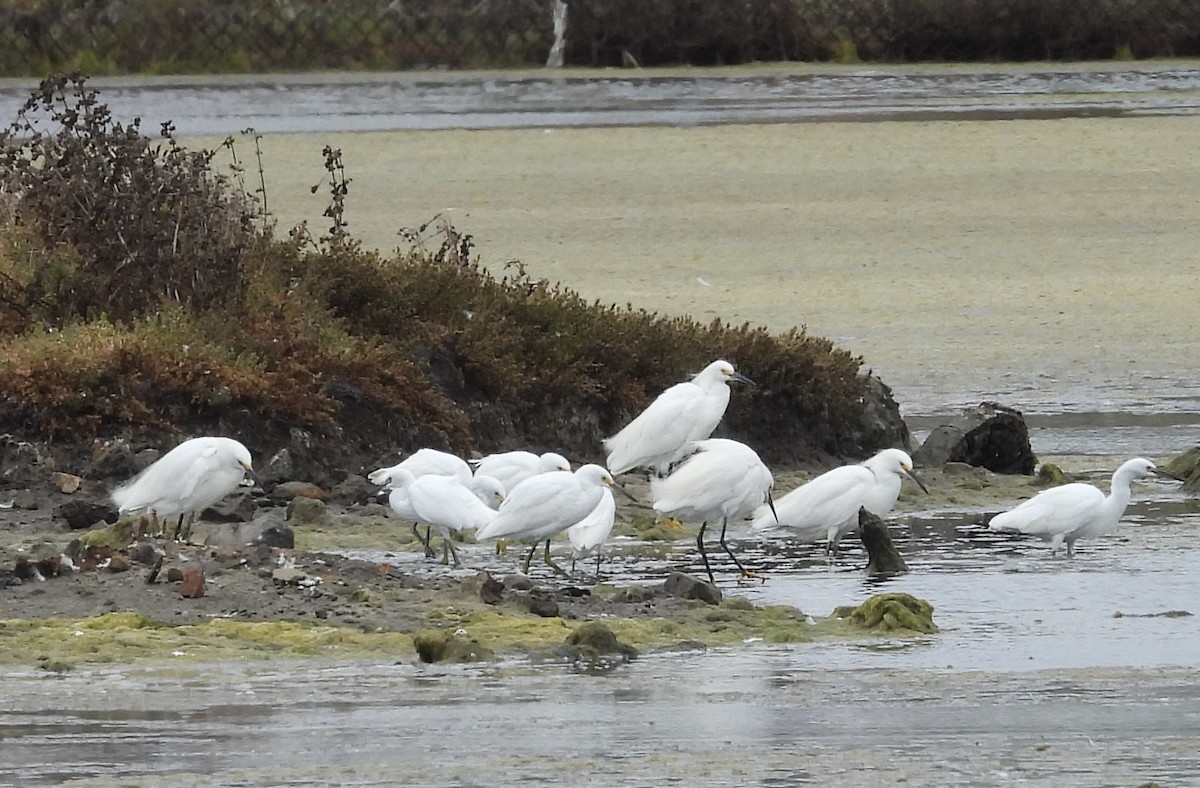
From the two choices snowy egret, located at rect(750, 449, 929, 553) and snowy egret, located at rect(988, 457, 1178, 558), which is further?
snowy egret, located at rect(750, 449, 929, 553)

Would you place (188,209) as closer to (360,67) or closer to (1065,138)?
(1065,138)

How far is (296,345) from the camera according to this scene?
546 inches

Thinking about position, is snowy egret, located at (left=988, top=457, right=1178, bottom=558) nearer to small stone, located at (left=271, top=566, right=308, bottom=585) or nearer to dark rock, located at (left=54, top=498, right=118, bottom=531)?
small stone, located at (left=271, top=566, right=308, bottom=585)

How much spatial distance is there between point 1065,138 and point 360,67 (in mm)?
16834

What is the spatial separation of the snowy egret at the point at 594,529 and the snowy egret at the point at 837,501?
1.06 metres

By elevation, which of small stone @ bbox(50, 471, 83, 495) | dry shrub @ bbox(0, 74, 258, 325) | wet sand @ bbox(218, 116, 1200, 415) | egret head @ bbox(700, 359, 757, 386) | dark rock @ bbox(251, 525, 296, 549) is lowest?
wet sand @ bbox(218, 116, 1200, 415)

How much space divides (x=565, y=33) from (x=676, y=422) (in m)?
32.6

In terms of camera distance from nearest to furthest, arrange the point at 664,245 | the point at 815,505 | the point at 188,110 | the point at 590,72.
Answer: the point at 815,505, the point at 664,245, the point at 188,110, the point at 590,72

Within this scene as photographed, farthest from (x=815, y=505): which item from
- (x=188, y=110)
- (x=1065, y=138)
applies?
(x=188, y=110)

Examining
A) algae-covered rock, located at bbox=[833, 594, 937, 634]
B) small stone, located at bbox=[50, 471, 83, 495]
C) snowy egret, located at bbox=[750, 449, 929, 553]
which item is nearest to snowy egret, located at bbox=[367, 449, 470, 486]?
snowy egret, located at bbox=[750, 449, 929, 553]

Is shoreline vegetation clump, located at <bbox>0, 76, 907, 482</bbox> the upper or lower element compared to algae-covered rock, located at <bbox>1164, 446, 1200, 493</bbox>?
upper

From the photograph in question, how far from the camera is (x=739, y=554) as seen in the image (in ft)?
40.1

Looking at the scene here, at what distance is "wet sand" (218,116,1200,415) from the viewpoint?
62.1 feet

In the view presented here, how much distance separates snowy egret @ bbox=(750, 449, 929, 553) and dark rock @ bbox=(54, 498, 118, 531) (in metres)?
3.16
